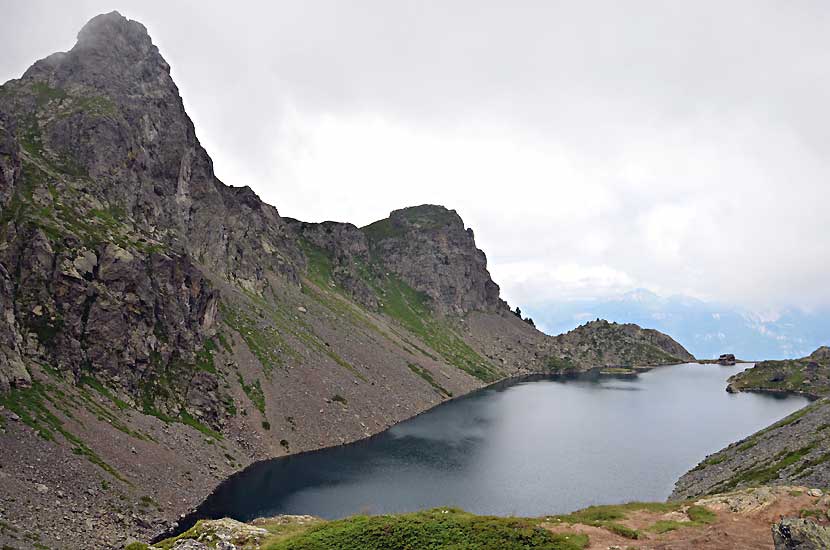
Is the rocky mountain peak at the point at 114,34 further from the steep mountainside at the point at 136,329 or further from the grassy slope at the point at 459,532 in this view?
the grassy slope at the point at 459,532

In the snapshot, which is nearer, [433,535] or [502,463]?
[433,535]

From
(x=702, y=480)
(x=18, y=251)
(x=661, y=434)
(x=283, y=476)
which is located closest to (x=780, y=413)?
(x=661, y=434)

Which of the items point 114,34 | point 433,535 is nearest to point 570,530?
point 433,535

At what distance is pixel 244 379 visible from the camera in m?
114

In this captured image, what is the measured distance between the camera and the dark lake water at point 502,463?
78.2 meters

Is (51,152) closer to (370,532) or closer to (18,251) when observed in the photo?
(18,251)

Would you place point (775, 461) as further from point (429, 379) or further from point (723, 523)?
point (429, 379)

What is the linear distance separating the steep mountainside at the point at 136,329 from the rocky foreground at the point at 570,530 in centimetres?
3693

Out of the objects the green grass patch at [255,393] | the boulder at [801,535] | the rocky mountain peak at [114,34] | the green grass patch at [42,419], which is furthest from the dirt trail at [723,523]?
the rocky mountain peak at [114,34]

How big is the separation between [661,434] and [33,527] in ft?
430

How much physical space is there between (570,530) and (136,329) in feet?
311

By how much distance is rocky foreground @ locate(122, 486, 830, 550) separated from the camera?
2733 cm

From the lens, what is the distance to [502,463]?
10125 cm

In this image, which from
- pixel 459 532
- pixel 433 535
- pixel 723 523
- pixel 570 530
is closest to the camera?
pixel 433 535
